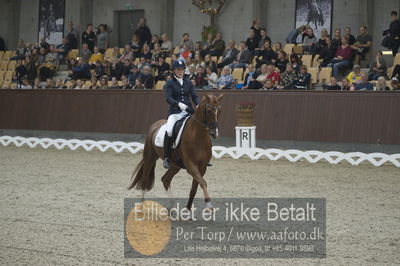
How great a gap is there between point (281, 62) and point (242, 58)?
1.63m

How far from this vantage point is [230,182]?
10773 millimetres

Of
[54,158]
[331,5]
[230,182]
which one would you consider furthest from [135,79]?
[230,182]

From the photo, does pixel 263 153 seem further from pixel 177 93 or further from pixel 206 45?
pixel 206 45

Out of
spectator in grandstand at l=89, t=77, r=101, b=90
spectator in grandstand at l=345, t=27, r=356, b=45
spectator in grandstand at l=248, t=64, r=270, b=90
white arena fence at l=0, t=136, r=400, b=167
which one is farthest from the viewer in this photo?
spectator in grandstand at l=89, t=77, r=101, b=90

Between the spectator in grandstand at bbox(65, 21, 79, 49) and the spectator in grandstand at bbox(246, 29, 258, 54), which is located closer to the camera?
the spectator in grandstand at bbox(246, 29, 258, 54)

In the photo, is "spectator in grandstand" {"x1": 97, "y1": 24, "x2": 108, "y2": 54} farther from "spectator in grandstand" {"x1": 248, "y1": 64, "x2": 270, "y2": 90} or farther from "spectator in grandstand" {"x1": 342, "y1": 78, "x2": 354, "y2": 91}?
"spectator in grandstand" {"x1": 342, "y1": 78, "x2": 354, "y2": 91}

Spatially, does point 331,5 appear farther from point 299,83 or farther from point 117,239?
point 117,239

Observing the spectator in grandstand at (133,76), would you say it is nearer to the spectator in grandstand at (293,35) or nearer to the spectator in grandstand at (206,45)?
the spectator in grandstand at (206,45)

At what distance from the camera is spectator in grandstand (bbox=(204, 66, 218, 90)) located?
16984mm

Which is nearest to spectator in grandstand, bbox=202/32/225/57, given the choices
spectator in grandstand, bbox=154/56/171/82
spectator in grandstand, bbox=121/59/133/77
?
spectator in grandstand, bbox=154/56/171/82

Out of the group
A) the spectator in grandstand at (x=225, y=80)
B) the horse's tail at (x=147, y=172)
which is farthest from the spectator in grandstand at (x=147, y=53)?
the horse's tail at (x=147, y=172)

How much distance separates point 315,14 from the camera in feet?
70.0

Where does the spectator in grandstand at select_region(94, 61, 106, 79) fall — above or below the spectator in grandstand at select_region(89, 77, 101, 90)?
above

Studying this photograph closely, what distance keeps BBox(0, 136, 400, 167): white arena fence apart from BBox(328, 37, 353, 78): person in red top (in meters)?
3.09
